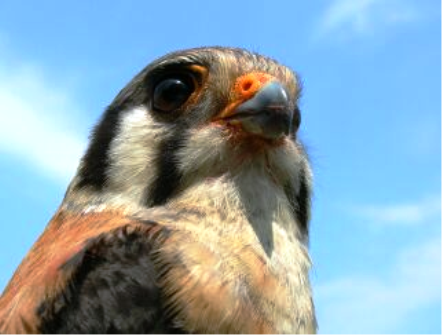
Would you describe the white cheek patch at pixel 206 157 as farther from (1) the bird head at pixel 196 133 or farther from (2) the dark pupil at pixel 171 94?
(2) the dark pupil at pixel 171 94

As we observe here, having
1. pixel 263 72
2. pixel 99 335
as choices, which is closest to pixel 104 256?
pixel 99 335

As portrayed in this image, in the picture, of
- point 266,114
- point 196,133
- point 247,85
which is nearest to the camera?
point 266,114

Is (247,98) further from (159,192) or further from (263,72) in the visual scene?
(159,192)

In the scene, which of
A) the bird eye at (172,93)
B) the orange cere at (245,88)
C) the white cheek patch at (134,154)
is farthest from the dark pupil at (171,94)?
the orange cere at (245,88)

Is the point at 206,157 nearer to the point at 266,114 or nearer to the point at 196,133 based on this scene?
the point at 196,133

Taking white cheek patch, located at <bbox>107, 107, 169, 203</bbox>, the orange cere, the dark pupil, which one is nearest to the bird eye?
the dark pupil

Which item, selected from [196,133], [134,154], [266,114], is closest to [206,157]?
[196,133]
